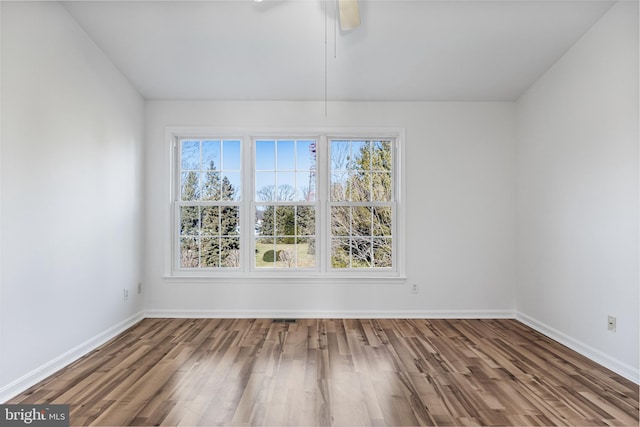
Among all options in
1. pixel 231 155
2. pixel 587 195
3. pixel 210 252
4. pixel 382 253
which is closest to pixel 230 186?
pixel 231 155

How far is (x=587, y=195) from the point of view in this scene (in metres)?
3.19

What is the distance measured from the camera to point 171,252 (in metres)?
4.32

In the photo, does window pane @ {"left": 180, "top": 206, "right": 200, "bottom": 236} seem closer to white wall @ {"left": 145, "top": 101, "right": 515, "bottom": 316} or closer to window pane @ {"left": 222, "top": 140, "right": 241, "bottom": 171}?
white wall @ {"left": 145, "top": 101, "right": 515, "bottom": 316}

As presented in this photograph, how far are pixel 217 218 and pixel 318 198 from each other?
1289mm

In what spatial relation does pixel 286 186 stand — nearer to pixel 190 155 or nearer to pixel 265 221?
pixel 265 221

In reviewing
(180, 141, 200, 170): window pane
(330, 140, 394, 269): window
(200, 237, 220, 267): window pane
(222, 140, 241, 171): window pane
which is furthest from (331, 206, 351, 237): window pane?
(180, 141, 200, 170): window pane

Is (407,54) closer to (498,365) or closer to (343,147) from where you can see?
(343,147)

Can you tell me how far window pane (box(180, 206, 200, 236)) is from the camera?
4.43 meters

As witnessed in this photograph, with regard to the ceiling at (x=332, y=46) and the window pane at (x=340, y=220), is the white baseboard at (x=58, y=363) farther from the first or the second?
the ceiling at (x=332, y=46)

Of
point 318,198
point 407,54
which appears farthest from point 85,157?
point 407,54

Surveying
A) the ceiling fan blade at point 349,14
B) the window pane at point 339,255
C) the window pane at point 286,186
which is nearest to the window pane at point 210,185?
the window pane at point 286,186

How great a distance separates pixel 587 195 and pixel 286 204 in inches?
121

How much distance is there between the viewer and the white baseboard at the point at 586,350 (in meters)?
2.70

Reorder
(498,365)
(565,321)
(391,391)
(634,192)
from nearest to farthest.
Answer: (391,391) → (634,192) → (498,365) → (565,321)
